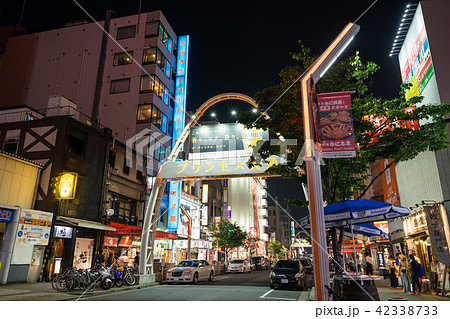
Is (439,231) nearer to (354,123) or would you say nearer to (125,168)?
(354,123)

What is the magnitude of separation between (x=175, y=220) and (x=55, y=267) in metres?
16.0

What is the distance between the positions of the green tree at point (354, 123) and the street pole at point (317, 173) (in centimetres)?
324

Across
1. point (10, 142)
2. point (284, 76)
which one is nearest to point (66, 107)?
point (10, 142)

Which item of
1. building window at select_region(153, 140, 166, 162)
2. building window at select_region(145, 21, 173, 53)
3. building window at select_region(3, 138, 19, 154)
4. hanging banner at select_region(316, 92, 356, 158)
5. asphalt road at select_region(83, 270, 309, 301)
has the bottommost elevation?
asphalt road at select_region(83, 270, 309, 301)

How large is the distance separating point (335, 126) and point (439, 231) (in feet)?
32.9

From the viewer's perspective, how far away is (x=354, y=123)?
10789 millimetres

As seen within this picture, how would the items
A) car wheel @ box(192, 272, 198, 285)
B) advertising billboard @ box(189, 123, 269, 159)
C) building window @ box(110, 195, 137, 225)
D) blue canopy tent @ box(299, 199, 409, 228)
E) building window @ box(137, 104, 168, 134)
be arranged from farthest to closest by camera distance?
1. building window @ box(137, 104, 168, 134)
2. building window @ box(110, 195, 137, 225)
3. advertising billboard @ box(189, 123, 269, 159)
4. car wheel @ box(192, 272, 198, 285)
5. blue canopy tent @ box(299, 199, 409, 228)

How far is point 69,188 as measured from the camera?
18.8 meters

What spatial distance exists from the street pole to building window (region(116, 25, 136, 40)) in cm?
3519

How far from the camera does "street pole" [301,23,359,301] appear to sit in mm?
7055

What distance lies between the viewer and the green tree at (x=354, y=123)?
1070cm

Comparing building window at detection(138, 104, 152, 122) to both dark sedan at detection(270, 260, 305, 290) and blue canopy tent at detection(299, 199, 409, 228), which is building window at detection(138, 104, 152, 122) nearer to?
dark sedan at detection(270, 260, 305, 290)

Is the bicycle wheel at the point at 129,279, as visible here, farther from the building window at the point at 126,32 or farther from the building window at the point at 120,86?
the building window at the point at 126,32

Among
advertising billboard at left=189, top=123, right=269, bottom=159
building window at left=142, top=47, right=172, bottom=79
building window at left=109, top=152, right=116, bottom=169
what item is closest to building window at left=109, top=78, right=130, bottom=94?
building window at left=142, top=47, right=172, bottom=79
